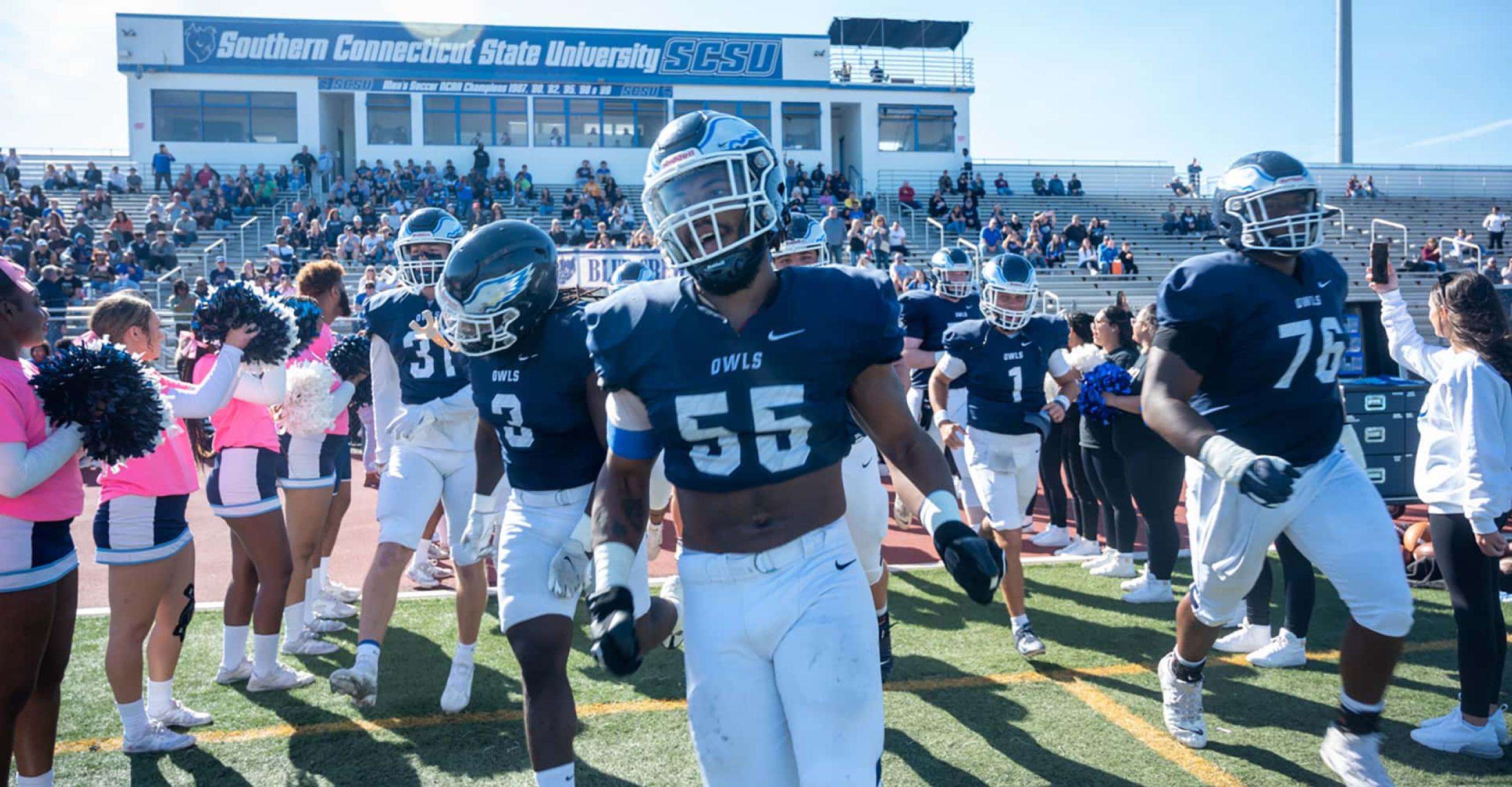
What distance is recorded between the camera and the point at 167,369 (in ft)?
53.6

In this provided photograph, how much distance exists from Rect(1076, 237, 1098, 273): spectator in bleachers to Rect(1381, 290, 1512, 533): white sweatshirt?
21.8 meters

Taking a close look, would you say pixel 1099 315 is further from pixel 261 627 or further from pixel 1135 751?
pixel 261 627

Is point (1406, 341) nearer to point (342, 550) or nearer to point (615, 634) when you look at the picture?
point (615, 634)

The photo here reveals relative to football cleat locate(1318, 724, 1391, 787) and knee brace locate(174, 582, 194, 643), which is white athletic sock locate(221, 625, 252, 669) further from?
football cleat locate(1318, 724, 1391, 787)

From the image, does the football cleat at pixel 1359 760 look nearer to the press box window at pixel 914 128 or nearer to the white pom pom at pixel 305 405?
the white pom pom at pixel 305 405

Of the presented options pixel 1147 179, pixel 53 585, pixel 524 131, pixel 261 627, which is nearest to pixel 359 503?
pixel 261 627

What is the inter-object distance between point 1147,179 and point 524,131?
21.1 metres

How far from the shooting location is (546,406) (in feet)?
12.4

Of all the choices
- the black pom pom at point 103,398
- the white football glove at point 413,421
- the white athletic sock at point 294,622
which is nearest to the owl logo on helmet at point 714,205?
the black pom pom at point 103,398

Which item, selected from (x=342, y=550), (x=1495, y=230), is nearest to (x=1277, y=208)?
(x=342, y=550)

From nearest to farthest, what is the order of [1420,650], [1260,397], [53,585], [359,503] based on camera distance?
[53,585] → [1260,397] → [1420,650] → [359,503]

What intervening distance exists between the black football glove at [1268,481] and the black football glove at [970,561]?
1.15 metres

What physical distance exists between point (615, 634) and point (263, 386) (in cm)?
329

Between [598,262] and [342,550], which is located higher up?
[598,262]
